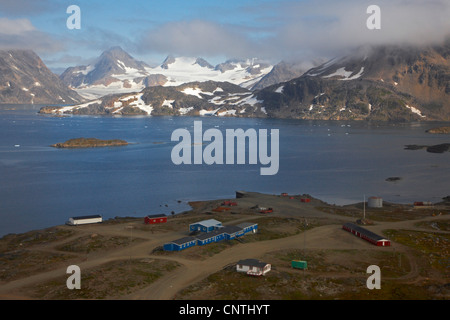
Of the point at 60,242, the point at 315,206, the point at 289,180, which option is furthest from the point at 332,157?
the point at 60,242

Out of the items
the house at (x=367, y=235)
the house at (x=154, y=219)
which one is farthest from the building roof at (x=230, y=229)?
the house at (x=367, y=235)

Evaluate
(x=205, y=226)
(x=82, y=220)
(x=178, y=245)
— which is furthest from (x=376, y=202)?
(x=82, y=220)

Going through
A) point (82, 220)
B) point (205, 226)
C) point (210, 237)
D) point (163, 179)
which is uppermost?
point (163, 179)

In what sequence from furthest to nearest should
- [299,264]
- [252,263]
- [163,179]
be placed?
[163,179] → [299,264] → [252,263]

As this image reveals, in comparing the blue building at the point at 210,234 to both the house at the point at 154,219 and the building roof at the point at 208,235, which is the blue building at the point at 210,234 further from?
the house at the point at 154,219

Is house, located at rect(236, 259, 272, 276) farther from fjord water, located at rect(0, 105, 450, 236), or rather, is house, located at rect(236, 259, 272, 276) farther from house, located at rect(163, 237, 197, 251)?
fjord water, located at rect(0, 105, 450, 236)

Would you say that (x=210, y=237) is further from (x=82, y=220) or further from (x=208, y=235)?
(x=82, y=220)
